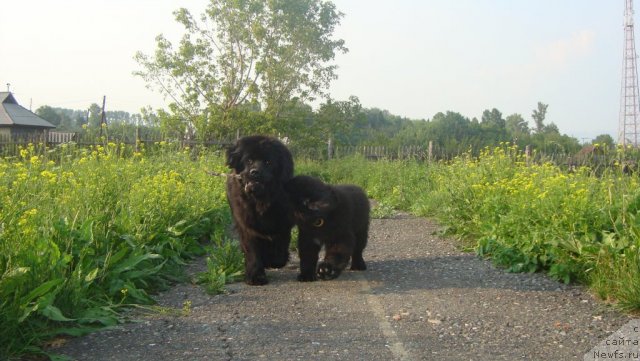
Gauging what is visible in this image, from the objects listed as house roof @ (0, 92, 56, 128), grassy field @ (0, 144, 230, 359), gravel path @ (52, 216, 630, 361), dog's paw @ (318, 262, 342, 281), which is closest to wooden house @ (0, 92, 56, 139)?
house roof @ (0, 92, 56, 128)

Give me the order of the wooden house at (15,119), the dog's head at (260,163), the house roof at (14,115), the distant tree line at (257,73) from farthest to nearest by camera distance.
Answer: the house roof at (14,115), the wooden house at (15,119), the distant tree line at (257,73), the dog's head at (260,163)

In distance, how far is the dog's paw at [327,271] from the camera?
17.1ft

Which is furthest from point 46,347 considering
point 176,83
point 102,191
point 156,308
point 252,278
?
point 176,83

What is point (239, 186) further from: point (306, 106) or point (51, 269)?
point (306, 106)

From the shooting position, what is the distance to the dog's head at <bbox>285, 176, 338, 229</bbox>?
526 cm

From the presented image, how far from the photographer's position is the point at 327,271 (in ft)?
17.2

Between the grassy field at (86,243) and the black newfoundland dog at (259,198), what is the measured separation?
0.68m

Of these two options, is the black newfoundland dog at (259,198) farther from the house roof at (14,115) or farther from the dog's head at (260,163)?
the house roof at (14,115)

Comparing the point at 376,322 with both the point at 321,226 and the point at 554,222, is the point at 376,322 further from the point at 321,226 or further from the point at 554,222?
the point at 554,222

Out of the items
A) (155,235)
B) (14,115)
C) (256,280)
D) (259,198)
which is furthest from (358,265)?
(14,115)

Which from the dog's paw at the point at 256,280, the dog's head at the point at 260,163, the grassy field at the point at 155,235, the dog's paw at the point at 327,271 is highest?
the dog's head at the point at 260,163

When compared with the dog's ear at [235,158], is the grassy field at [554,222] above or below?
below

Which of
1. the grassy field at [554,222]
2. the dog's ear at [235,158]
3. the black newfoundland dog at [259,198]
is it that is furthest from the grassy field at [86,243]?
the grassy field at [554,222]

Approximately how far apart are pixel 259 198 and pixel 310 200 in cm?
47
